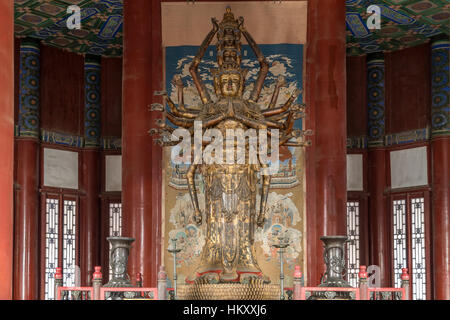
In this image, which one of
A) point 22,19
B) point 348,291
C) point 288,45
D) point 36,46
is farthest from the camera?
point 36,46

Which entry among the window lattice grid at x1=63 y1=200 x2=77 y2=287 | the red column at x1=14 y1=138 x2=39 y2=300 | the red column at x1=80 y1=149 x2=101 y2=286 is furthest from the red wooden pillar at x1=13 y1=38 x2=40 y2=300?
the red column at x1=80 y1=149 x2=101 y2=286

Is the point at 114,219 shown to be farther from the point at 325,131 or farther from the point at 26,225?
the point at 325,131

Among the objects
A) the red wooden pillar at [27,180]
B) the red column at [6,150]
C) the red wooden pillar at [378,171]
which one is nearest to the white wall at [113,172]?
the red wooden pillar at [27,180]

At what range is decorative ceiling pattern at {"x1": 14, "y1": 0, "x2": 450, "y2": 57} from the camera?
10320mm

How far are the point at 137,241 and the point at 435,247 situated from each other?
14.5 ft

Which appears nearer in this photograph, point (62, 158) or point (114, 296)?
point (114, 296)

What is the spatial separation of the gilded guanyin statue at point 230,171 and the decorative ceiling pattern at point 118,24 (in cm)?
294

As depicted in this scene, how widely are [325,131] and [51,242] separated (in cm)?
447

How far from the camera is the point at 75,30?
1110cm

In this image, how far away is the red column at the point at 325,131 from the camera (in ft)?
28.6

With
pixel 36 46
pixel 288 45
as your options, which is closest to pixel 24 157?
pixel 36 46

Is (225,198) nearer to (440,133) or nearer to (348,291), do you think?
(348,291)

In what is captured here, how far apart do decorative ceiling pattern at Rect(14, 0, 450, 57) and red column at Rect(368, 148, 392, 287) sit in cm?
164

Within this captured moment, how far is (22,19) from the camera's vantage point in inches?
420
